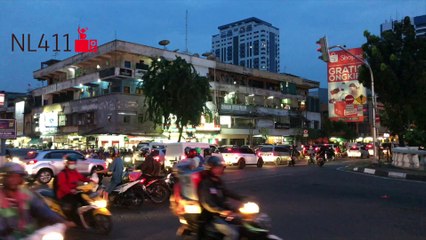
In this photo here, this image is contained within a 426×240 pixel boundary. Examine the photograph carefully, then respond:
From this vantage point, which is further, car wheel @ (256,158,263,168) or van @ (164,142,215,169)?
car wheel @ (256,158,263,168)

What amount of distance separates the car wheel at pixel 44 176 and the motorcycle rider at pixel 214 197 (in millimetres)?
15603

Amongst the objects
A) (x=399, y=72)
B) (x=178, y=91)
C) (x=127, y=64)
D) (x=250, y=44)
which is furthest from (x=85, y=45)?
(x=250, y=44)

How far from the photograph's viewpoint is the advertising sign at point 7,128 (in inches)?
811

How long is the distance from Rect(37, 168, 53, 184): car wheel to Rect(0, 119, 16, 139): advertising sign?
9.07 feet

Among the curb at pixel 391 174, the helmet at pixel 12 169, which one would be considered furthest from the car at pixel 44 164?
the helmet at pixel 12 169

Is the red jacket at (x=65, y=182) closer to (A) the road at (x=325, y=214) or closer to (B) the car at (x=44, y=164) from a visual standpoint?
(A) the road at (x=325, y=214)

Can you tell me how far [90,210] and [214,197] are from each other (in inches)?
136

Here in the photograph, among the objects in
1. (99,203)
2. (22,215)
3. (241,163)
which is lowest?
(241,163)

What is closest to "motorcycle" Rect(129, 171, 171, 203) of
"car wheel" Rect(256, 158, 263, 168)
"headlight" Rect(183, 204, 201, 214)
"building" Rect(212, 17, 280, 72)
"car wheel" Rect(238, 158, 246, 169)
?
"headlight" Rect(183, 204, 201, 214)

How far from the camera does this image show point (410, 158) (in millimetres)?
23234

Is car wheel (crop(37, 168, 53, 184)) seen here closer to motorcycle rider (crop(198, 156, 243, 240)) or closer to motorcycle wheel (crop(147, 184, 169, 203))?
motorcycle wheel (crop(147, 184, 169, 203))

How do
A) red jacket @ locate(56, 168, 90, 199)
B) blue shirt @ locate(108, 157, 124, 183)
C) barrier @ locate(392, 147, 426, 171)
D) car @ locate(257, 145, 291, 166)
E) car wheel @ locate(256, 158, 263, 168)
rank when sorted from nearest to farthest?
red jacket @ locate(56, 168, 90, 199) < blue shirt @ locate(108, 157, 124, 183) < barrier @ locate(392, 147, 426, 171) < car wheel @ locate(256, 158, 263, 168) < car @ locate(257, 145, 291, 166)

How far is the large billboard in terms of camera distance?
28572 mm

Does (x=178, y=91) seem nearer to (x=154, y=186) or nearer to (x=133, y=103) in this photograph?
(x=133, y=103)
